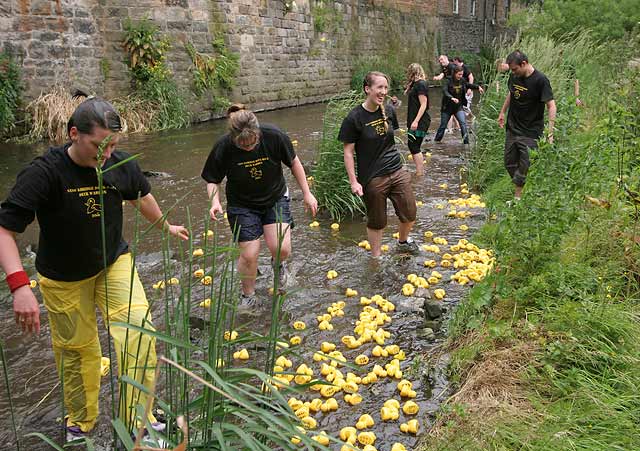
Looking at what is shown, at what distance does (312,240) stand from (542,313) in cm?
331

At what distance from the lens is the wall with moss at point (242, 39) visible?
11.8 metres

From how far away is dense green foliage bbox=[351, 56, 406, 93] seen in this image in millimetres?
22609

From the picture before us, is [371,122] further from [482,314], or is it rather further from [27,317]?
[27,317]

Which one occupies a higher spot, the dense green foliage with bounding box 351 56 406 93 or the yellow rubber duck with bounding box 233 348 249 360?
the yellow rubber duck with bounding box 233 348 249 360

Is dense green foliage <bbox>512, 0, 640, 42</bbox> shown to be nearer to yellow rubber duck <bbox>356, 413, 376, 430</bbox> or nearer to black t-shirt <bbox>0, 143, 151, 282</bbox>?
yellow rubber duck <bbox>356, 413, 376, 430</bbox>

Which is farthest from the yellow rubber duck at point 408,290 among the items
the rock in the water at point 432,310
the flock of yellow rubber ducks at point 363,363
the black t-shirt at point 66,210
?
the black t-shirt at point 66,210

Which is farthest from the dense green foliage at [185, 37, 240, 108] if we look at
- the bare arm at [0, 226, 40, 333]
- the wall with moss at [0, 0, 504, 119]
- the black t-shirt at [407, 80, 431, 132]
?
the bare arm at [0, 226, 40, 333]

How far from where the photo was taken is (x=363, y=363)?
3.92m

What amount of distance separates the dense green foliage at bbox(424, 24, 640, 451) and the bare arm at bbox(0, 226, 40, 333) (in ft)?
6.80

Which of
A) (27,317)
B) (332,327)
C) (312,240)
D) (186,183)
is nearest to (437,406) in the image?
(332,327)

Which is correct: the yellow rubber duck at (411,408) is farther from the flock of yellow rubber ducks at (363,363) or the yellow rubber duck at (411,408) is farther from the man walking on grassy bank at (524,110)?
the man walking on grassy bank at (524,110)

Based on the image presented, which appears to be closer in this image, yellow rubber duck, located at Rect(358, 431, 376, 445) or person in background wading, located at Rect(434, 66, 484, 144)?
yellow rubber duck, located at Rect(358, 431, 376, 445)

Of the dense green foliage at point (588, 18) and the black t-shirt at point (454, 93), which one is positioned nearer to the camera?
the black t-shirt at point (454, 93)

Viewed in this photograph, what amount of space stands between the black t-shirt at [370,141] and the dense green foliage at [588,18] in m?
10.3
